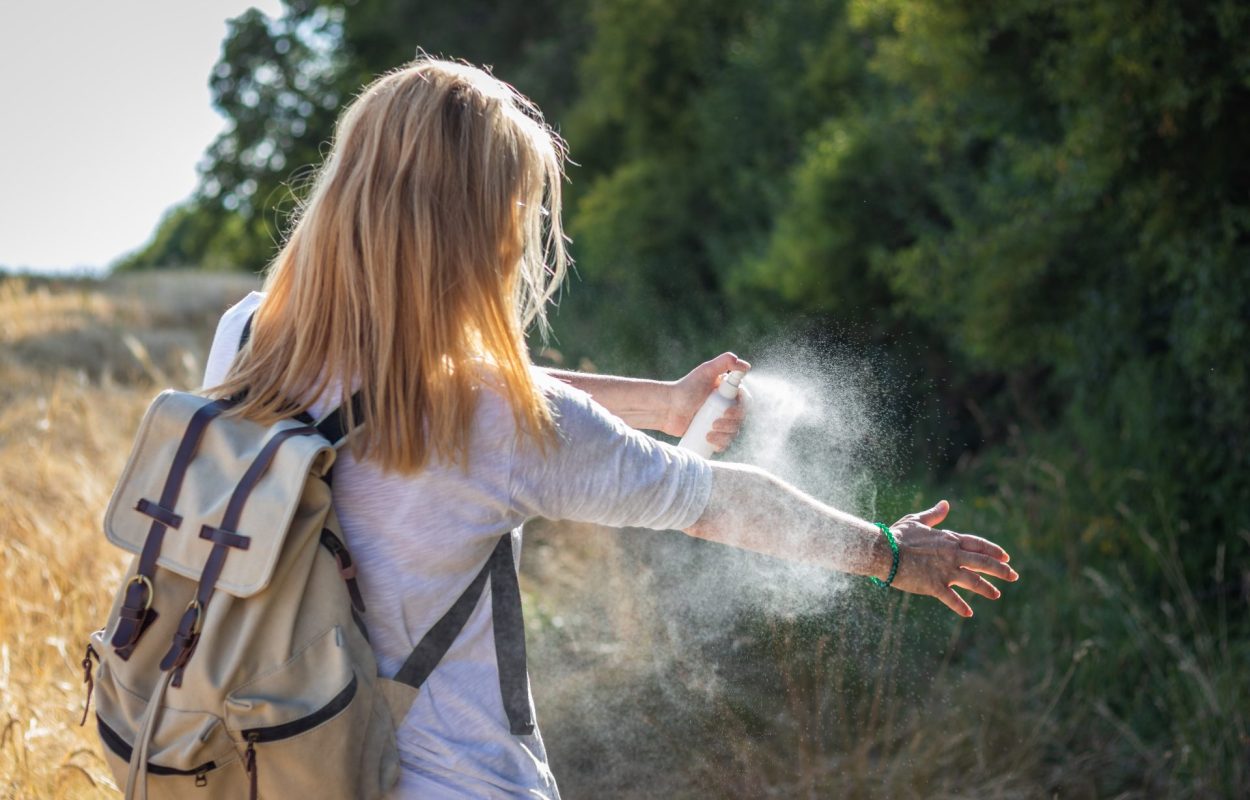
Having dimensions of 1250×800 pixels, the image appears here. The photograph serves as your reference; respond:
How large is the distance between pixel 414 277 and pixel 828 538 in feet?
2.30

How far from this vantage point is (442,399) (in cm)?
148

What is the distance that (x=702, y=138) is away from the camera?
12156 millimetres

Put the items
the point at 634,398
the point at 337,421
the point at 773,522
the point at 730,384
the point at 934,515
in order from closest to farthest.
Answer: the point at 337,421 → the point at 773,522 → the point at 934,515 → the point at 730,384 → the point at 634,398

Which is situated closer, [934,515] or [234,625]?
[234,625]

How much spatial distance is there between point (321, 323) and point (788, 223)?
7.78m

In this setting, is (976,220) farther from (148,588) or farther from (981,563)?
(148,588)

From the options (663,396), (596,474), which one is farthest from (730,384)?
(596,474)

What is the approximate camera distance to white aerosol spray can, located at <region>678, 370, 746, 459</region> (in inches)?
87.8

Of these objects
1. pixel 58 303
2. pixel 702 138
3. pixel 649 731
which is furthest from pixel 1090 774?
pixel 58 303

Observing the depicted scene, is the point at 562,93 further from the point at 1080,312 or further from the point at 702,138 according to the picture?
the point at 1080,312

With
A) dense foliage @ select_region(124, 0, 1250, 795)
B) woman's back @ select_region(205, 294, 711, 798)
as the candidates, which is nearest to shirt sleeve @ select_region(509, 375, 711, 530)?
woman's back @ select_region(205, 294, 711, 798)

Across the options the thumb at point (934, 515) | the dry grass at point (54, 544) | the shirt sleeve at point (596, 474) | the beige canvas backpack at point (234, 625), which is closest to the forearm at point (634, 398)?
the thumb at point (934, 515)

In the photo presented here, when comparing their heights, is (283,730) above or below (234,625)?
below

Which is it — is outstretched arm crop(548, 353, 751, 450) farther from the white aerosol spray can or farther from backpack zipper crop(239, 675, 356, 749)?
backpack zipper crop(239, 675, 356, 749)
